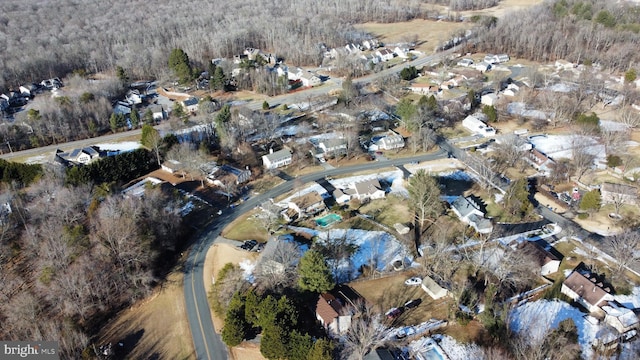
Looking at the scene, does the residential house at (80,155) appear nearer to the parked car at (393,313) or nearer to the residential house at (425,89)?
the parked car at (393,313)

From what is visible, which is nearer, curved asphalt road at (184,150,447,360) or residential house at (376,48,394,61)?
curved asphalt road at (184,150,447,360)

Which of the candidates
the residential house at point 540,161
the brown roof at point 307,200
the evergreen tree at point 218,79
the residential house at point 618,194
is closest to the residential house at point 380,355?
the brown roof at point 307,200

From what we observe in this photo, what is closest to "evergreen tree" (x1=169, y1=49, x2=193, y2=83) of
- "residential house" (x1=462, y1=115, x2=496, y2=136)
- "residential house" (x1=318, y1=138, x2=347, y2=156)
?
"residential house" (x1=318, y1=138, x2=347, y2=156)

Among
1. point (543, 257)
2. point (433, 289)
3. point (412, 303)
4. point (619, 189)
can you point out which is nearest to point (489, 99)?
point (619, 189)

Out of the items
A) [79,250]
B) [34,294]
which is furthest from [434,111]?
[34,294]

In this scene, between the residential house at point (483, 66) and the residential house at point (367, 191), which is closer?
the residential house at point (367, 191)

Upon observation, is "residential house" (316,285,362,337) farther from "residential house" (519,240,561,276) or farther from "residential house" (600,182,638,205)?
"residential house" (600,182,638,205)

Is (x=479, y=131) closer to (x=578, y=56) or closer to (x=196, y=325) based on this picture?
(x=578, y=56)
